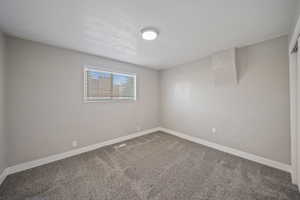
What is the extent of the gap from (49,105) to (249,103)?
412 cm

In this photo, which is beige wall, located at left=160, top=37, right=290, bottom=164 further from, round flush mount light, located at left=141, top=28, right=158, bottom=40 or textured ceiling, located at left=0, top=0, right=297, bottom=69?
round flush mount light, located at left=141, top=28, right=158, bottom=40

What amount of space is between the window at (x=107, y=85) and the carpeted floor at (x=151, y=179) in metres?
1.48

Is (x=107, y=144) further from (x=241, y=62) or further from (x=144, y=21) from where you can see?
(x=241, y=62)

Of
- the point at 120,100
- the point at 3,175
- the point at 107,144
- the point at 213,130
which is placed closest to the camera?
the point at 3,175

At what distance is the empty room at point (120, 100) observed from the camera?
1411 millimetres

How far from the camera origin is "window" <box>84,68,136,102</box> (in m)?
2.71

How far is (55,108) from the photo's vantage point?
221 centimetres

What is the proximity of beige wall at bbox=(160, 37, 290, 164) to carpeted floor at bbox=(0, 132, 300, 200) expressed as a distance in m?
0.46

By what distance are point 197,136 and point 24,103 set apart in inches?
157

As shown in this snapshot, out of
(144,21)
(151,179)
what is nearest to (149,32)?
(144,21)

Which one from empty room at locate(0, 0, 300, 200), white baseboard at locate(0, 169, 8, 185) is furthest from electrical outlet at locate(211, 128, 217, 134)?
white baseboard at locate(0, 169, 8, 185)

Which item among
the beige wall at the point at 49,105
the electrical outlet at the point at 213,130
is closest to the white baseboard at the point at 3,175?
the beige wall at the point at 49,105

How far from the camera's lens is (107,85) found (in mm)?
3053

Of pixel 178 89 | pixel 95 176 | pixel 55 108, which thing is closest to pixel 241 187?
pixel 95 176
